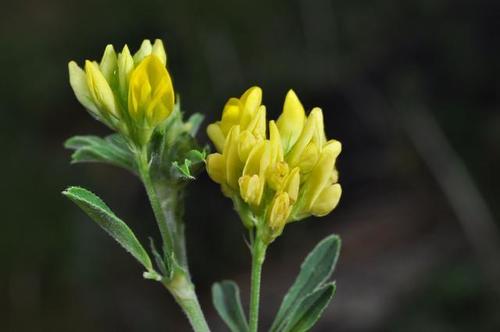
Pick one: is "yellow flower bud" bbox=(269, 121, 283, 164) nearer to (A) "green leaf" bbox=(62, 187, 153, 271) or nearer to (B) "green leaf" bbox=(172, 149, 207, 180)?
(B) "green leaf" bbox=(172, 149, 207, 180)

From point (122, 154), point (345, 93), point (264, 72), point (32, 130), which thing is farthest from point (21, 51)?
point (122, 154)

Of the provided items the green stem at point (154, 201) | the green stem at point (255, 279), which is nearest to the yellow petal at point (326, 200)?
the green stem at point (255, 279)

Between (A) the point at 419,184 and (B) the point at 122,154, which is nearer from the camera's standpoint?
(B) the point at 122,154

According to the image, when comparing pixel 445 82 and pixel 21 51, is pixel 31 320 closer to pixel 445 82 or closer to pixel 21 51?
pixel 21 51

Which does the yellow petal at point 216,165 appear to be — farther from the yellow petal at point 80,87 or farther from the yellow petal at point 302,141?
the yellow petal at point 80,87

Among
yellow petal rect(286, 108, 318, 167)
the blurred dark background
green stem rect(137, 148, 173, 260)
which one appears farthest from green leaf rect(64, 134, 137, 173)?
the blurred dark background

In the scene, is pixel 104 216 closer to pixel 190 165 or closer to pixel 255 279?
pixel 190 165
